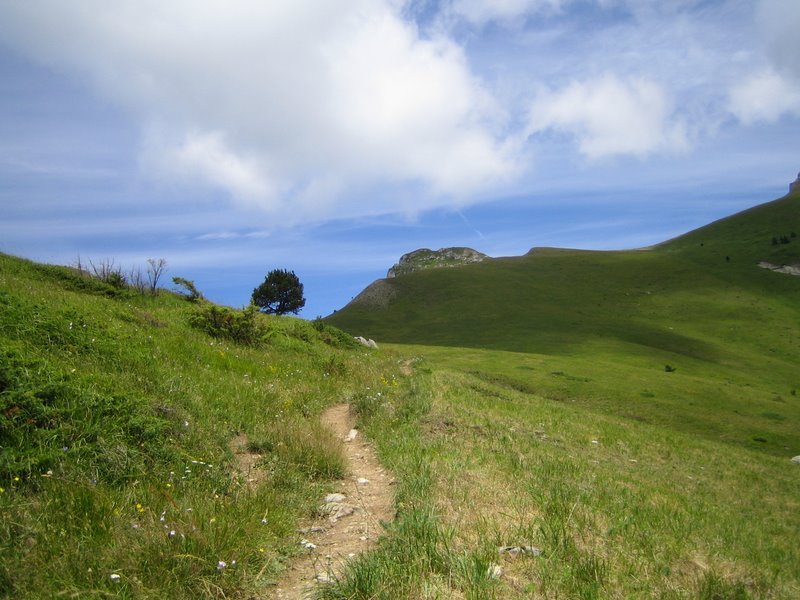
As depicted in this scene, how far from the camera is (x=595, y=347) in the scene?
5347cm

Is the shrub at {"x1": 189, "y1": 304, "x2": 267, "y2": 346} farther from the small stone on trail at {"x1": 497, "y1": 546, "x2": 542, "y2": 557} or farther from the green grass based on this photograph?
the small stone on trail at {"x1": 497, "y1": 546, "x2": 542, "y2": 557}

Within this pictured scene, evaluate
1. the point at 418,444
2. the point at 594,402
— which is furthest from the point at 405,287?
the point at 418,444

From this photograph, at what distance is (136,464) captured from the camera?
21.9 feet

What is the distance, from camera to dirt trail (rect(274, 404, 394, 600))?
513cm

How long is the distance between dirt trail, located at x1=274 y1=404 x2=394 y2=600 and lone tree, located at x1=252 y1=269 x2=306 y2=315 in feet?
230

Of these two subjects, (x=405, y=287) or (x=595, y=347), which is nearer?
(x=595, y=347)

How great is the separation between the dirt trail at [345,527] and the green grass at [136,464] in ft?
0.74

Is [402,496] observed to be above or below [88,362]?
below

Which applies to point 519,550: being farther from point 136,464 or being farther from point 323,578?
point 136,464

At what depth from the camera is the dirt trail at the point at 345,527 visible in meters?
5.13

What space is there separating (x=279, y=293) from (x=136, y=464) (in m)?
72.6

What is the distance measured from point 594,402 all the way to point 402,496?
2677 centimetres

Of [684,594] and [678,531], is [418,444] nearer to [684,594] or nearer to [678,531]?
[678,531]

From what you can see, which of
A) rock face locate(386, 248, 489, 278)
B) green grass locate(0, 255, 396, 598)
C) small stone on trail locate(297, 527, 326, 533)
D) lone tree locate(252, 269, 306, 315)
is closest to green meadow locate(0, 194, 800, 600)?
green grass locate(0, 255, 396, 598)
